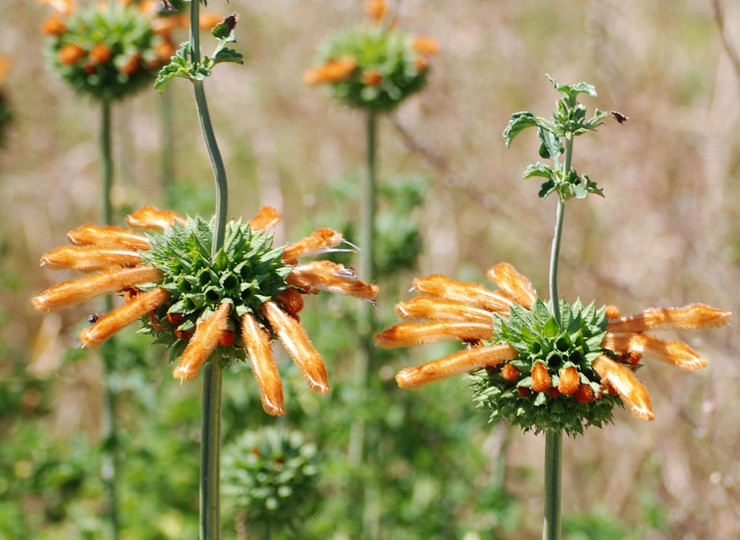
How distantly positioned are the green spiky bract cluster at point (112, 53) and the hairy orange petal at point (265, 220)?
6.81ft

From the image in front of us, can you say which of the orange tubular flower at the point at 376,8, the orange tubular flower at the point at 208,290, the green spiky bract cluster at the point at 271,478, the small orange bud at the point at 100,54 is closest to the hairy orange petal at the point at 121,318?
the orange tubular flower at the point at 208,290

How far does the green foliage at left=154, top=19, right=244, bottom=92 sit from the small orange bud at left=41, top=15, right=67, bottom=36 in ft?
9.33

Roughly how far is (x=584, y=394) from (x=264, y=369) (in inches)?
35.6

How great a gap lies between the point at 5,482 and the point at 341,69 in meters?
3.33

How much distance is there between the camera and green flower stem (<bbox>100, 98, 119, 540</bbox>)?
4.38 meters

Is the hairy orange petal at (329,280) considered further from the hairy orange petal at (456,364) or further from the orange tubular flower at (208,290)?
the hairy orange petal at (456,364)

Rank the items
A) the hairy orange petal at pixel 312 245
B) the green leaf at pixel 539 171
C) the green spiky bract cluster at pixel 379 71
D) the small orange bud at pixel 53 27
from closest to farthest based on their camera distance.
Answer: the green leaf at pixel 539 171 → the hairy orange petal at pixel 312 245 → the small orange bud at pixel 53 27 → the green spiky bract cluster at pixel 379 71

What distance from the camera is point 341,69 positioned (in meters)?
Answer: 4.65

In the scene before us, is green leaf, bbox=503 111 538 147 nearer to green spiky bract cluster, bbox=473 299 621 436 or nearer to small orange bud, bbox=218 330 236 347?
green spiky bract cluster, bbox=473 299 621 436

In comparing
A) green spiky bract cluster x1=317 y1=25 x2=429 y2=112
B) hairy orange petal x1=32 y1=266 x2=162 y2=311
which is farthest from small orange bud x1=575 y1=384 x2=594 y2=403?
green spiky bract cluster x1=317 y1=25 x2=429 y2=112

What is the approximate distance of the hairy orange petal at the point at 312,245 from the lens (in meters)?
2.58

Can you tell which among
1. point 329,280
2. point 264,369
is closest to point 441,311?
point 329,280

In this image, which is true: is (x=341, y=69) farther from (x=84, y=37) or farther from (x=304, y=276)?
(x=304, y=276)

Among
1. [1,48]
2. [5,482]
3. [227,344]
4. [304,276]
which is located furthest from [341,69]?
[1,48]
